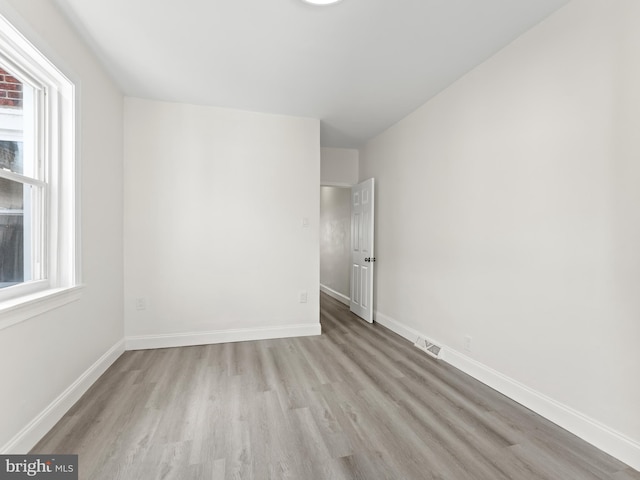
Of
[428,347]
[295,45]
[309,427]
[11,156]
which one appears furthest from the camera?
[428,347]

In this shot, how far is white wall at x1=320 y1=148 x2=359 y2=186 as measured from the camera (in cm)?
462

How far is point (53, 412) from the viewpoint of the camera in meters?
1.76

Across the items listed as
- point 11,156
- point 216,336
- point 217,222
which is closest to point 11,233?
point 11,156

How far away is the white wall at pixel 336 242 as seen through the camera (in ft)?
17.6

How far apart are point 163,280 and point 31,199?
1470 mm

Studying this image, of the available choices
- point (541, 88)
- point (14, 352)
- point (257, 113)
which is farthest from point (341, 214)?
point (14, 352)

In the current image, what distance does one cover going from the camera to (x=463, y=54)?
2295 millimetres

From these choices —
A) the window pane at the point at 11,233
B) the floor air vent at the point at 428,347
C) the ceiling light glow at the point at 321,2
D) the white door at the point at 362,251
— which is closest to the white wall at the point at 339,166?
the white door at the point at 362,251

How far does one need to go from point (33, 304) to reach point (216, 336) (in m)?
1.88

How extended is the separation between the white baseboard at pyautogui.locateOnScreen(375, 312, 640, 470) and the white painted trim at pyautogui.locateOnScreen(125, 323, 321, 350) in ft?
5.33

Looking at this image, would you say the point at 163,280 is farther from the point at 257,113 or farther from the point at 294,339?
the point at 257,113

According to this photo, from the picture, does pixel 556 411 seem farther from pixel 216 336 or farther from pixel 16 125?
pixel 16 125

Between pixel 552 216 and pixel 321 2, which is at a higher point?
pixel 321 2

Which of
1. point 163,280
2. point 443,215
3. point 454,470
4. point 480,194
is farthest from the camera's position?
point 163,280
